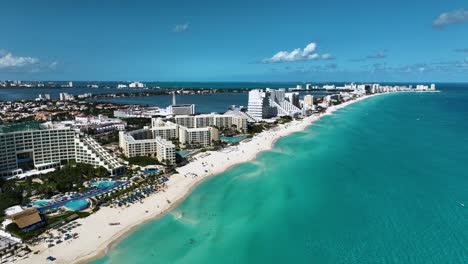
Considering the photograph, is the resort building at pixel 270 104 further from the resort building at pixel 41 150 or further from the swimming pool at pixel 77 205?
the swimming pool at pixel 77 205

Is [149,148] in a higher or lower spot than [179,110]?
lower

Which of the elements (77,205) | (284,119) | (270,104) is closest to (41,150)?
(77,205)

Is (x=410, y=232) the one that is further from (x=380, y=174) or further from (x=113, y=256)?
(x=113, y=256)

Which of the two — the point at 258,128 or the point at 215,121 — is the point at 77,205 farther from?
the point at 258,128

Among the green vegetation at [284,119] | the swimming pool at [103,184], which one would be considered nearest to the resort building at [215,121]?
the green vegetation at [284,119]

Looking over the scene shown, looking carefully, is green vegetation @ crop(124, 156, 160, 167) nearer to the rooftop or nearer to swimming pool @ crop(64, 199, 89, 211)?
the rooftop

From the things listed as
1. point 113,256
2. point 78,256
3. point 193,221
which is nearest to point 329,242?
point 193,221
